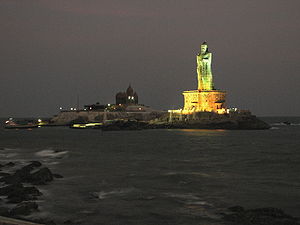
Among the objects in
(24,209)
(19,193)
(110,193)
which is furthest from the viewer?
(110,193)

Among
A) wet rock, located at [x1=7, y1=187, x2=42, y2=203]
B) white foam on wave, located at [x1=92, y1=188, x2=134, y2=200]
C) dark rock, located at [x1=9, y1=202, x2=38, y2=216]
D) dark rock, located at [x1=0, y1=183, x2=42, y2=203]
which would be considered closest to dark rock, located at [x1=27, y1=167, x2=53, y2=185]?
dark rock, located at [x1=0, y1=183, x2=42, y2=203]

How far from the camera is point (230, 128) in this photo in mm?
103875

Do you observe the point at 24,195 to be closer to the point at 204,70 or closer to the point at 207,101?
the point at 207,101

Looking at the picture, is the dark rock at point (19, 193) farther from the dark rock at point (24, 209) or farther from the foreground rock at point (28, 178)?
the foreground rock at point (28, 178)

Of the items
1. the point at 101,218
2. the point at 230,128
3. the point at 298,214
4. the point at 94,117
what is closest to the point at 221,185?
the point at 298,214

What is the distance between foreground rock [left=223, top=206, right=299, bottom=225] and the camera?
16.5 meters

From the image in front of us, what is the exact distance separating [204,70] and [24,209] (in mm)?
98601

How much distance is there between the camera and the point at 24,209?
17766mm

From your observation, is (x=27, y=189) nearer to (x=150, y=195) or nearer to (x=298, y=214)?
(x=150, y=195)

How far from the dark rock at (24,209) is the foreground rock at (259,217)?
8241mm

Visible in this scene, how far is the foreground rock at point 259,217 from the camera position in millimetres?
16453

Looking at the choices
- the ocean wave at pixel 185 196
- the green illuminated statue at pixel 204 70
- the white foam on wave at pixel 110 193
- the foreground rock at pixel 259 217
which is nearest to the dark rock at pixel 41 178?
the white foam on wave at pixel 110 193

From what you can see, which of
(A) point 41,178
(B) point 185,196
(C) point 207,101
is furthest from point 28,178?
(C) point 207,101

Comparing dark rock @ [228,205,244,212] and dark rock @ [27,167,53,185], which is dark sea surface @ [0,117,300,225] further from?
dark rock @ [27,167,53,185]
